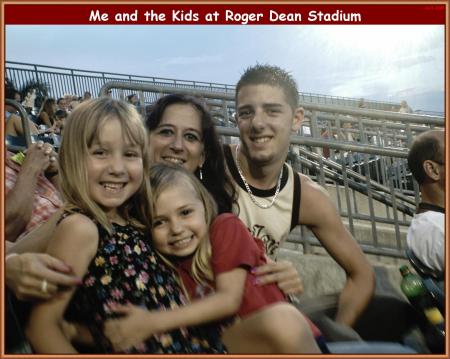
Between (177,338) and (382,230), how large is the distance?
7.87ft

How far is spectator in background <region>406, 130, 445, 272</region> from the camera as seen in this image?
75.8 inches

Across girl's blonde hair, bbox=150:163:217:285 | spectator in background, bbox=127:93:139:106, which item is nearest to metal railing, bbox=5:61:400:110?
spectator in background, bbox=127:93:139:106

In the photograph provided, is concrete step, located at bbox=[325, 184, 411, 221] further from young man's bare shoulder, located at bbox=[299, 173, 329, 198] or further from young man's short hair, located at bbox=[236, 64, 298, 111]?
young man's short hair, located at bbox=[236, 64, 298, 111]

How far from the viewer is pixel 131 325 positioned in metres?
1.26

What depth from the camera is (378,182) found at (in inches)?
145

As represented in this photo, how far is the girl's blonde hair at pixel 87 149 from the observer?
1337mm

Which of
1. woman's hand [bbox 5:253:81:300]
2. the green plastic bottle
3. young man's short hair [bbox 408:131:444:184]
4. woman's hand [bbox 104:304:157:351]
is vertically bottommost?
the green plastic bottle

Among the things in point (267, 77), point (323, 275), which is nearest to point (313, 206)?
point (267, 77)

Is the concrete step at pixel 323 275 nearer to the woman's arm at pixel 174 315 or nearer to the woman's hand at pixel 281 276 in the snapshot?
the woman's hand at pixel 281 276

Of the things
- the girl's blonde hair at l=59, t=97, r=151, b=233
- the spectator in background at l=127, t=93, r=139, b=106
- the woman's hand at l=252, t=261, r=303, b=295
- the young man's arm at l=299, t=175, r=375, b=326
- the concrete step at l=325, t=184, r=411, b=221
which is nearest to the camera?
the girl's blonde hair at l=59, t=97, r=151, b=233

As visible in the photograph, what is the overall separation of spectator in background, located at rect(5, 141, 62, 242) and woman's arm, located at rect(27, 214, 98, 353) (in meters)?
0.47

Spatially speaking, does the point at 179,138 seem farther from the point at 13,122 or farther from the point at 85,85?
the point at 85,85

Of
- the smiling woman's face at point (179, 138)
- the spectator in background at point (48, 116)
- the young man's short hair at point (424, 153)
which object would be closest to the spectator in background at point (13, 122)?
the spectator in background at point (48, 116)

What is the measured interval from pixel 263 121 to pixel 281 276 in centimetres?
49
